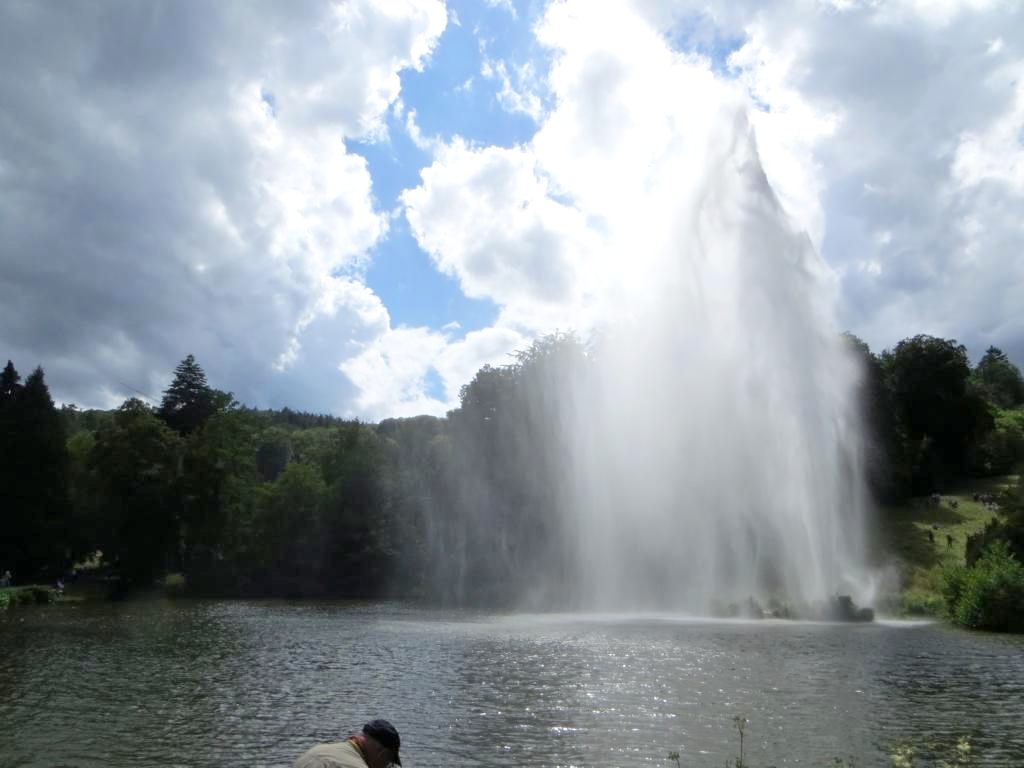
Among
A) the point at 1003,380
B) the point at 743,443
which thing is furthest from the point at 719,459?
the point at 1003,380

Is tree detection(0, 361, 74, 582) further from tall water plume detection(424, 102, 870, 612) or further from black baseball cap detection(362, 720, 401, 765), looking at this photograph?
black baseball cap detection(362, 720, 401, 765)

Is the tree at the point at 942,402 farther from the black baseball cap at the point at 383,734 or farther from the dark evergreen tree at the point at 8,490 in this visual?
the black baseball cap at the point at 383,734

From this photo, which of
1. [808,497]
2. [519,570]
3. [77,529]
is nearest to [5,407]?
[77,529]

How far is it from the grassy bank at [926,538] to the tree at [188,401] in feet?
246

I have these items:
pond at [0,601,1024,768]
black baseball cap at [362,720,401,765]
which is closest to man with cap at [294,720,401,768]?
black baseball cap at [362,720,401,765]

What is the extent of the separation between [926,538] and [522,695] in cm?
5390

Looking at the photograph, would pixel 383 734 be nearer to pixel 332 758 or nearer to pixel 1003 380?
pixel 332 758

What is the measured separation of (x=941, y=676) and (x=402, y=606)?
1882 inches

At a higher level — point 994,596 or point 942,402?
point 942,402

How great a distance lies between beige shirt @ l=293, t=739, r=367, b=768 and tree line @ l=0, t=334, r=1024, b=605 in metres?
63.2

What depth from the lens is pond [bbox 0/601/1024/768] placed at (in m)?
17.5

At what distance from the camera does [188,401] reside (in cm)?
10200

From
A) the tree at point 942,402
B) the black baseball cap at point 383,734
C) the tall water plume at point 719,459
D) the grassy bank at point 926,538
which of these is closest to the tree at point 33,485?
the tall water plume at point 719,459

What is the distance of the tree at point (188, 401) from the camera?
101250 millimetres
